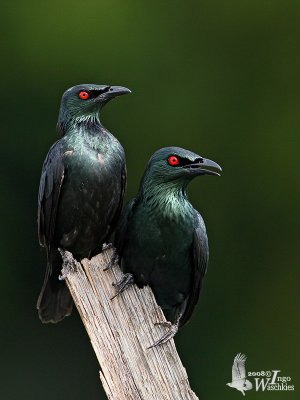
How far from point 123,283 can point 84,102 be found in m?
1.37

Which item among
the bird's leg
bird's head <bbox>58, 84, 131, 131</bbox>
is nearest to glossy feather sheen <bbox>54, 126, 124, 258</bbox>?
bird's head <bbox>58, 84, 131, 131</bbox>

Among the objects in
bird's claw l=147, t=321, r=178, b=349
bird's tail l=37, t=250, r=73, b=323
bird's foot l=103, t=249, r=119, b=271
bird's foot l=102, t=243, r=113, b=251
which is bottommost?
bird's tail l=37, t=250, r=73, b=323

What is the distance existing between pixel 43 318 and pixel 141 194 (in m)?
1.17

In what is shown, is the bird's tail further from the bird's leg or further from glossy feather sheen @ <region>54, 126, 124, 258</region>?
the bird's leg

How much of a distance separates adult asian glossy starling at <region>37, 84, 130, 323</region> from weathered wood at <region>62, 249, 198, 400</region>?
83 cm

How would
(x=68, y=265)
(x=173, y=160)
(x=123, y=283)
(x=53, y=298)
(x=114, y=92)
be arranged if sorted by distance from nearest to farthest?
(x=123, y=283) < (x=68, y=265) < (x=173, y=160) < (x=114, y=92) < (x=53, y=298)

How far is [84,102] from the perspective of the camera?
7188mm

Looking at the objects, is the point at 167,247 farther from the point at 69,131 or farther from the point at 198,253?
the point at 69,131

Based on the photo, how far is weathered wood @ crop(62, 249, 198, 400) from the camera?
585 centimetres

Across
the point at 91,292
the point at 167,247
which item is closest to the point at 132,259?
the point at 167,247

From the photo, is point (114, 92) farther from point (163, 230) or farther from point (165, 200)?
point (163, 230)

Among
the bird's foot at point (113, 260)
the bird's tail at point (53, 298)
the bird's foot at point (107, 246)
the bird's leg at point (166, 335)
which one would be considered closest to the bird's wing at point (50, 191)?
the bird's tail at point (53, 298)

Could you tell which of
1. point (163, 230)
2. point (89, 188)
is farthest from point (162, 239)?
point (89, 188)

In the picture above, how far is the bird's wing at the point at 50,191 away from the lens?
7.07 meters
